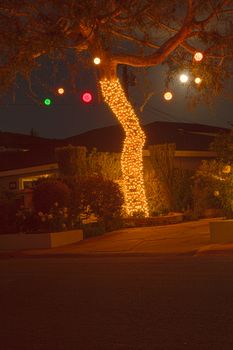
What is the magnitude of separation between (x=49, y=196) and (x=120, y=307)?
1271 centimetres

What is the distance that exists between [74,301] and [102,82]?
51.2 feet

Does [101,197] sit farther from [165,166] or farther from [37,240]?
[165,166]

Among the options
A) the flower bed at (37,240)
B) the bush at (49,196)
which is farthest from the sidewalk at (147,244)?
the bush at (49,196)

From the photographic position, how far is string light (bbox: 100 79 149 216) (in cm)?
2503

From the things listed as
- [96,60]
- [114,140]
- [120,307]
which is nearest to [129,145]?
[96,60]

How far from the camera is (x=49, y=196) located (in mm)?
22203

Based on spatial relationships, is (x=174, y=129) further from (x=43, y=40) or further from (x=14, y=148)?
(x=43, y=40)

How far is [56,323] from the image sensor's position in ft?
29.3

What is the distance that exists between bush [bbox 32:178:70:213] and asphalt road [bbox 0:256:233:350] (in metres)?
7.19

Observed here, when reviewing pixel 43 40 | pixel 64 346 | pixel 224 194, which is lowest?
pixel 64 346

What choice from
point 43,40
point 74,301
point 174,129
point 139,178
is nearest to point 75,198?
point 139,178

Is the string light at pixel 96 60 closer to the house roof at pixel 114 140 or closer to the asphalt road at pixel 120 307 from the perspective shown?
the house roof at pixel 114 140

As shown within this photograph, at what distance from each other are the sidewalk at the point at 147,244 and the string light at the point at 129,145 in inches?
81.0

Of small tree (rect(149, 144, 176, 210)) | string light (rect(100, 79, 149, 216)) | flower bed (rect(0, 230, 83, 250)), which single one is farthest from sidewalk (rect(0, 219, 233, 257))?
small tree (rect(149, 144, 176, 210))
